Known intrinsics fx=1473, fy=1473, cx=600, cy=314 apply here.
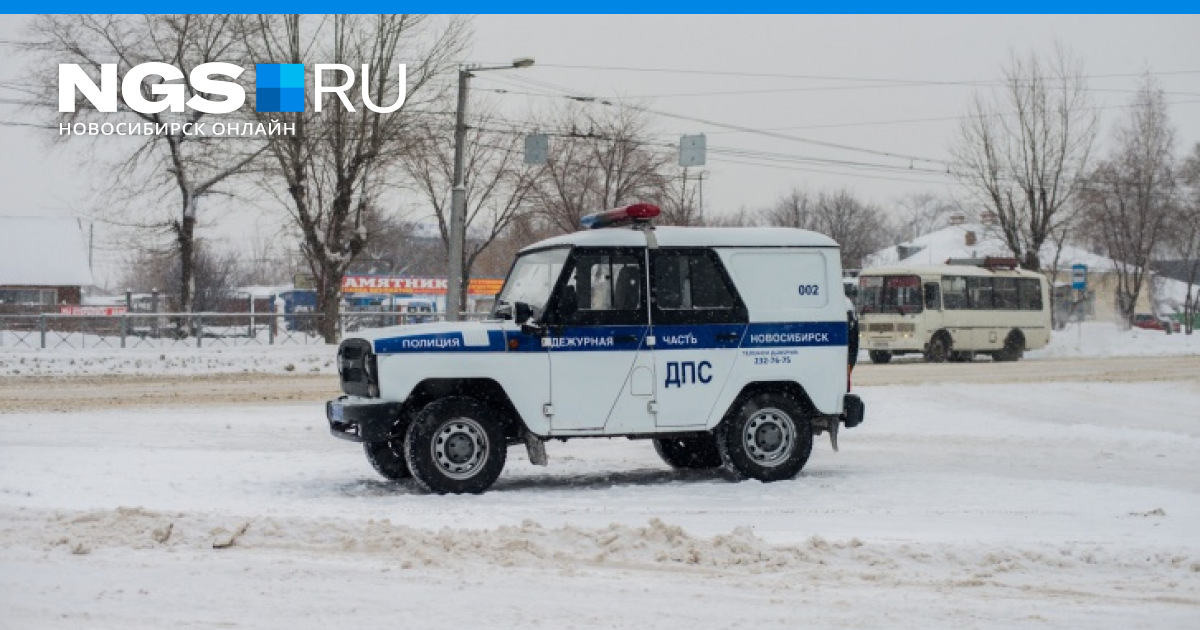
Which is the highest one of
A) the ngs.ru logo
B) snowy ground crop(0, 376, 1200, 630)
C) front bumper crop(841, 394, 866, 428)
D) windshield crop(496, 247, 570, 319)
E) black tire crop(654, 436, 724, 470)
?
the ngs.ru logo

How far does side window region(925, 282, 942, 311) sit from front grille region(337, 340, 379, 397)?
3122cm

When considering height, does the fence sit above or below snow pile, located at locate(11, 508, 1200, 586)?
above

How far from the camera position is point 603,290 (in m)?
12.2

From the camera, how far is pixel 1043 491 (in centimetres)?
1210

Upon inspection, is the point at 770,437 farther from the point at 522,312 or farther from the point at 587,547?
the point at 587,547

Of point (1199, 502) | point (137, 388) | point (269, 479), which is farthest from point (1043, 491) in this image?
point (137, 388)

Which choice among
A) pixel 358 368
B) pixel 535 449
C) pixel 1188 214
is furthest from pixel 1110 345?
pixel 358 368

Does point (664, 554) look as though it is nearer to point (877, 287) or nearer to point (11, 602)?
point (11, 602)

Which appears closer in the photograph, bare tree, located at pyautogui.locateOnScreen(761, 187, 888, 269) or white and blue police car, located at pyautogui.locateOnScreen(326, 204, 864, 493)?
white and blue police car, located at pyautogui.locateOnScreen(326, 204, 864, 493)

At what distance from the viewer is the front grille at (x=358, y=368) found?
462 inches

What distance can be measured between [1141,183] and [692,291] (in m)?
56.7

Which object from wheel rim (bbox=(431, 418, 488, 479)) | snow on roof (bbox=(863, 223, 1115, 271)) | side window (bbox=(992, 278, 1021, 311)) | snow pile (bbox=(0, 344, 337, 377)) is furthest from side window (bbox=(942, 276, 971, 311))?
snow on roof (bbox=(863, 223, 1115, 271))

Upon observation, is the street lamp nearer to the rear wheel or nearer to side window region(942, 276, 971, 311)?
the rear wheel

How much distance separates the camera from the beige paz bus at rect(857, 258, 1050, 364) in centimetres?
4153
